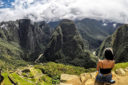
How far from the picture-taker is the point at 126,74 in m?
13.1

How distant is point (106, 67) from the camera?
35.4 feet

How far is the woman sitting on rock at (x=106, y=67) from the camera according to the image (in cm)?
1065

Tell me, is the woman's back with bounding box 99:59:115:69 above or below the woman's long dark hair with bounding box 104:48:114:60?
below

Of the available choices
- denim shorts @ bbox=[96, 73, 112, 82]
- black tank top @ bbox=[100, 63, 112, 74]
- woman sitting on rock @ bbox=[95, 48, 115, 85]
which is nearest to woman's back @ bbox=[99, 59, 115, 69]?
woman sitting on rock @ bbox=[95, 48, 115, 85]

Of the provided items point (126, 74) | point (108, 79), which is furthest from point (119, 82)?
point (126, 74)

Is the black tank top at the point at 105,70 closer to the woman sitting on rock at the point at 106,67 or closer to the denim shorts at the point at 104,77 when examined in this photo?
the woman sitting on rock at the point at 106,67

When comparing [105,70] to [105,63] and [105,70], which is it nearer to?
[105,70]

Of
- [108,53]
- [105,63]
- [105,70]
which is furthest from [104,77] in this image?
[108,53]

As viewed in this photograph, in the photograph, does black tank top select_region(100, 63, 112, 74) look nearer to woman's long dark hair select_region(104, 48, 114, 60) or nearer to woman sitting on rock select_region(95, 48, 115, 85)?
woman sitting on rock select_region(95, 48, 115, 85)

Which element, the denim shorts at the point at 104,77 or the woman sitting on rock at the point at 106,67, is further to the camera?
the denim shorts at the point at 104,77

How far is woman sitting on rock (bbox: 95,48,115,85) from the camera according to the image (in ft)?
34.9

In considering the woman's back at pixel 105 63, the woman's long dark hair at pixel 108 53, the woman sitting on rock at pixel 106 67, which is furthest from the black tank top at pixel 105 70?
the woman's long dark hair at pixel 108 53

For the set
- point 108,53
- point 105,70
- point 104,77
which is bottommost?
point 104,77

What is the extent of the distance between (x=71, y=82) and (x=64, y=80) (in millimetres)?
818
